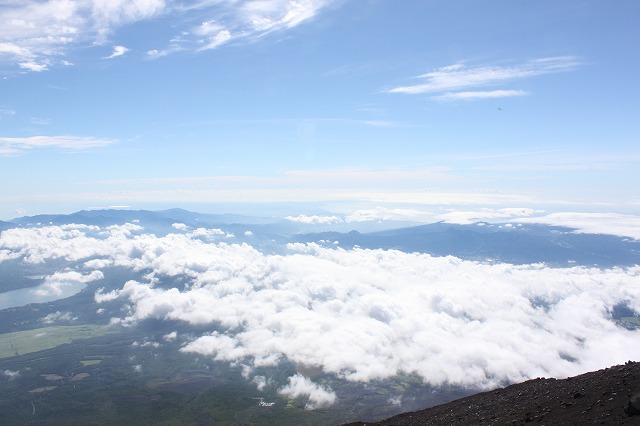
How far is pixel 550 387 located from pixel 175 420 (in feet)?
571

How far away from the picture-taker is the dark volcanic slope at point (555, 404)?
91.4 feet

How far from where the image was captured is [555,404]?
32.9 metres

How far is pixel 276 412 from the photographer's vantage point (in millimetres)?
184500

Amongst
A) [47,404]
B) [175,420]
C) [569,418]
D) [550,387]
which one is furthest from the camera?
[47,404]

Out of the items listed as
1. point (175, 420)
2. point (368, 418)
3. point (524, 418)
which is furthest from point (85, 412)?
point (524, 418)

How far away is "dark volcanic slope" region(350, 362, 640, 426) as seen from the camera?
27.9 m

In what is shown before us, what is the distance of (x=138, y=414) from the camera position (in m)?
179

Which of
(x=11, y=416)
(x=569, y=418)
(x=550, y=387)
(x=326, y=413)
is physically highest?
(x=569, y=418)

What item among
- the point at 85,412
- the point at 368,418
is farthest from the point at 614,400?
the point at 85,412

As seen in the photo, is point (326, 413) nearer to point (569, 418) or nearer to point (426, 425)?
point (426, 425)

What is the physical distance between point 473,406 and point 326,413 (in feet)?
527

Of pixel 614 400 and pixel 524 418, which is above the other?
pixel 614 400

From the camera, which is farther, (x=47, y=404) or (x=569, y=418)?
(x=47, y=404)

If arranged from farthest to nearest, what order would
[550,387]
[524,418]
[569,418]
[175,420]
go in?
1. [175,420]
2. [550,387]
3. [524,418]
4. [569,418]
